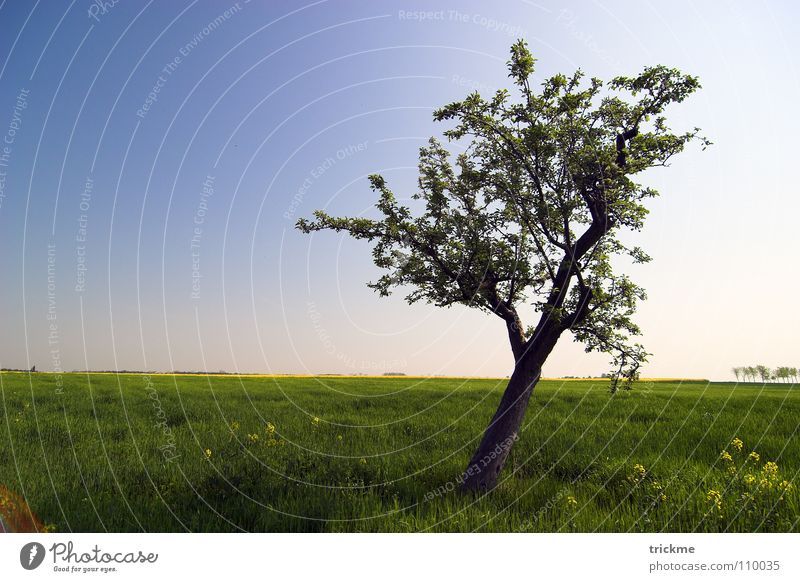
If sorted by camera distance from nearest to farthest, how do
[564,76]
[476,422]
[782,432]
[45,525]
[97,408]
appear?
[45,525] → [564,76] → [782,432] → [476,422] → [97,408]

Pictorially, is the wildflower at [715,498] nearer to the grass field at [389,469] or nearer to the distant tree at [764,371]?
the grass field at [389,469]

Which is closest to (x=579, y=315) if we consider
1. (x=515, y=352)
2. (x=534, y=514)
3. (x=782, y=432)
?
(x=515, y=352)

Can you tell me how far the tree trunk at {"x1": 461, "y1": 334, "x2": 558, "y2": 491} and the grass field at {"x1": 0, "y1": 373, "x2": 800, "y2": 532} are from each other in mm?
384

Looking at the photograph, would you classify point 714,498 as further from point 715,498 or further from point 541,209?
point 541,209

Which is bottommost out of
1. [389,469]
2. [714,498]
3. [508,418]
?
[389,469]

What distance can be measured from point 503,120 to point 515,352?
430 centimetres

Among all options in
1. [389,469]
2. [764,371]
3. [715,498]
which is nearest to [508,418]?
[389,469]

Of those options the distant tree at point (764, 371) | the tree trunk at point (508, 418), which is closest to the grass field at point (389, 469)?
the tree trunk at point (508, 418)

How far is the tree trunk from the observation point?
875cm

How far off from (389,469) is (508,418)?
3.05m

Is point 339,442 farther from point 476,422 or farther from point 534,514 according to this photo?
point 534,514

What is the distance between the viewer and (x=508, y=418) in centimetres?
880

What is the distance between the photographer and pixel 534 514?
7781 millimetres

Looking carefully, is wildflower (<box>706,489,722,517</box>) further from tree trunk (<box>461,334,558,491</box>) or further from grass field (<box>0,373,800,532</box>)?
tree trunk (<box>461,334,558,491</box>)
